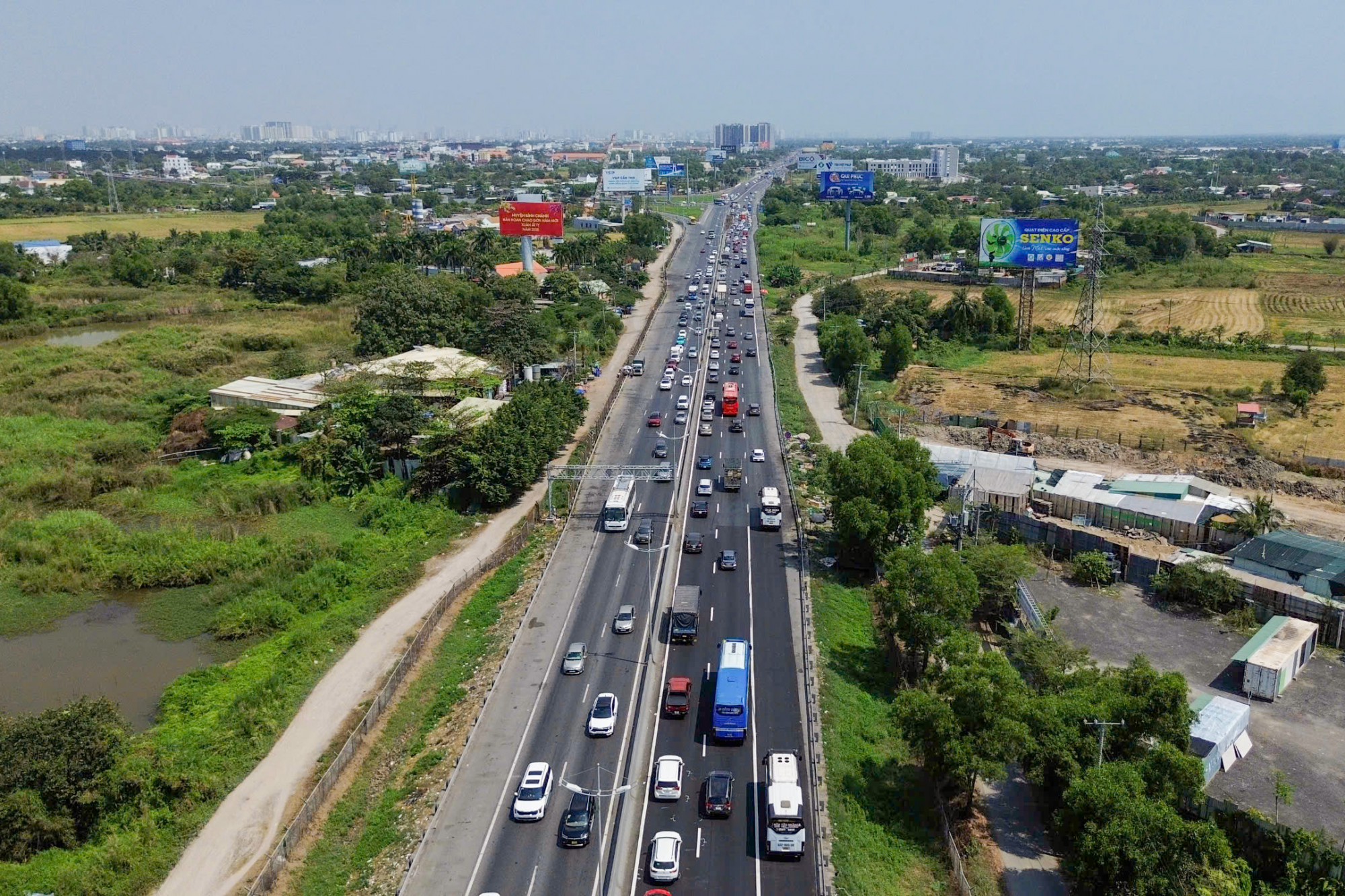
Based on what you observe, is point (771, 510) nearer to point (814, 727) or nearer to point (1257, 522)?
point (814, 727)

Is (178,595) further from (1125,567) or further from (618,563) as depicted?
(1125,567)

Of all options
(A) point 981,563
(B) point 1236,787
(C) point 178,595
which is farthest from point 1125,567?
(C) point 178,595

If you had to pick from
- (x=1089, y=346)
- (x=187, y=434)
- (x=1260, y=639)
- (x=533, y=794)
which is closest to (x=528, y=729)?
(x=533, y=794)

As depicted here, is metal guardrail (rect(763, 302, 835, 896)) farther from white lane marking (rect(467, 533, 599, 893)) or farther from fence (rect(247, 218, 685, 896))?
fence (rect(247, 218, 685, 896))

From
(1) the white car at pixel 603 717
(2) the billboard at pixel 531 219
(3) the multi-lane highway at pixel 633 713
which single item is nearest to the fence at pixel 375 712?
(3) the multi-lane highway at pixel 633 713

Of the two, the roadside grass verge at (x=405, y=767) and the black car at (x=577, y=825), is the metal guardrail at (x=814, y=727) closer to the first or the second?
the black car at (x=577, y=825)
